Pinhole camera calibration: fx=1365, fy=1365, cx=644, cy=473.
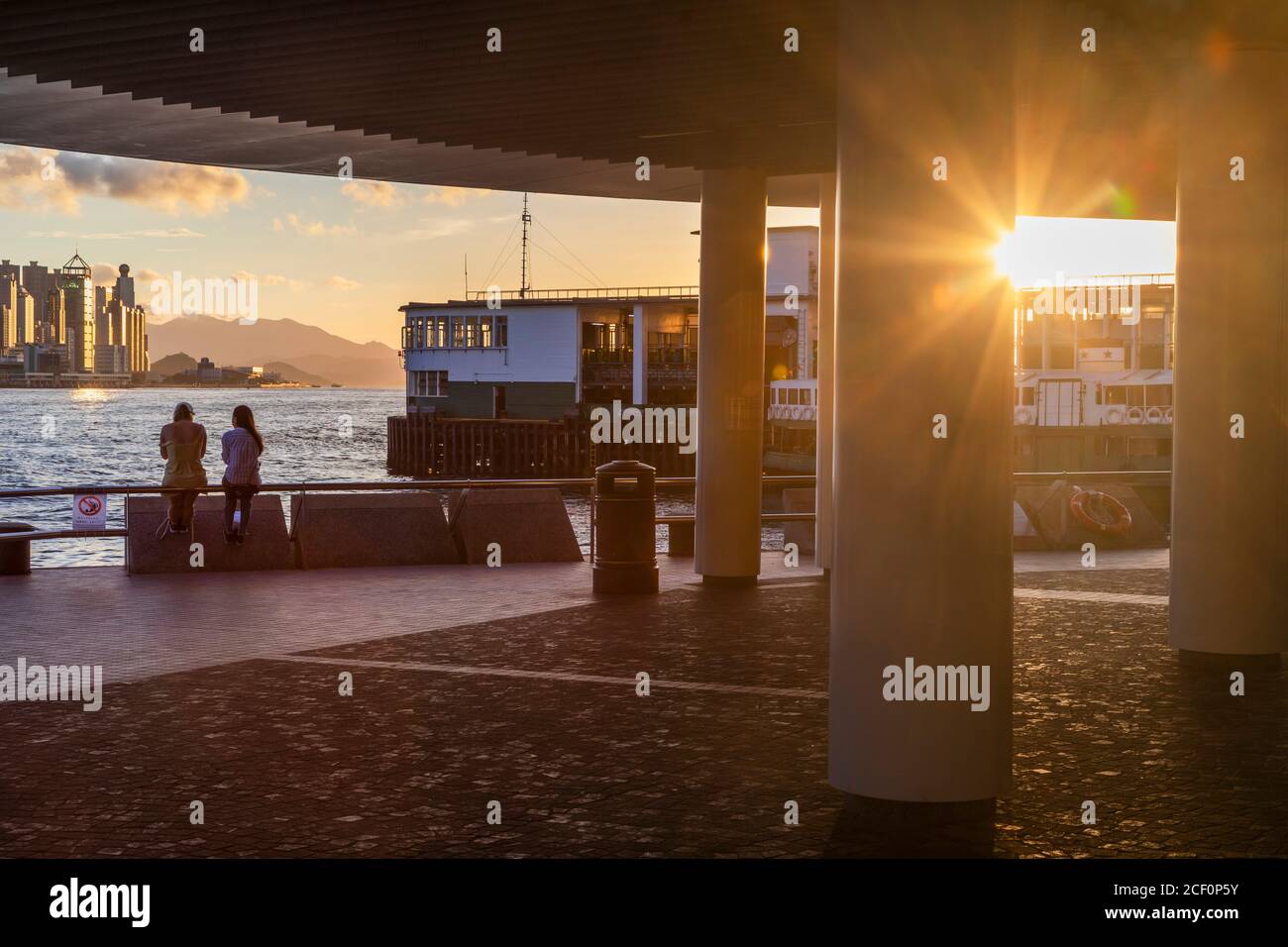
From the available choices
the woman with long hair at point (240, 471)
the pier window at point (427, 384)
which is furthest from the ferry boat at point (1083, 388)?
the woman with long hair at point (240, 471)

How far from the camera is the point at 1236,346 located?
988 cm

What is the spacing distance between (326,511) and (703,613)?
580 cm

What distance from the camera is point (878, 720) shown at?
609 cm

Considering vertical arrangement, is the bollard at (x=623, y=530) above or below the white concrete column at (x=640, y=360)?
below

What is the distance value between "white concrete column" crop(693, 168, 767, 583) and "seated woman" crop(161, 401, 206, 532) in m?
5.66

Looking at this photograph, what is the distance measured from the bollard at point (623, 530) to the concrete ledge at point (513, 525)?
3036 millimetres

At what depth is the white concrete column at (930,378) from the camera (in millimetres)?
5957

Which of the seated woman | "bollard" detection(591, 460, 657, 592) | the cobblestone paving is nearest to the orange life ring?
"bollard" detection(591, 460, 657, 592)

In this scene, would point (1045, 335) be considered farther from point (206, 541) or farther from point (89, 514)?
point (89, 514)

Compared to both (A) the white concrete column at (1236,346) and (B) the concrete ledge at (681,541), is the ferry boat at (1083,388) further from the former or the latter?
(A) the white concrete column at (1236,346)

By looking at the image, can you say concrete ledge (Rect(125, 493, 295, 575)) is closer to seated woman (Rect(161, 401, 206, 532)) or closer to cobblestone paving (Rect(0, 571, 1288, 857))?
seated woman (Rect(161, 401, 206, 532))

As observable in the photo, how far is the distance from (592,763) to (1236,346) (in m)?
5.89
